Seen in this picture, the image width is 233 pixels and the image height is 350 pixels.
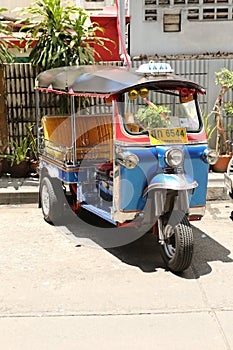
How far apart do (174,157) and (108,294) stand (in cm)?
157

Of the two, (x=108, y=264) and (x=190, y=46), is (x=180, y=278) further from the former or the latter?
(x=190, y=46)

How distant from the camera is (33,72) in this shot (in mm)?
9562

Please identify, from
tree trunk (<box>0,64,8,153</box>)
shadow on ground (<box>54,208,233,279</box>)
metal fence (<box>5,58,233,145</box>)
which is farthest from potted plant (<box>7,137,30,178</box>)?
shadow on ground (<box>54,208,233,279</box>)

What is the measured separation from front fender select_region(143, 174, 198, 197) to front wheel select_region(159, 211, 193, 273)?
0.32 metres

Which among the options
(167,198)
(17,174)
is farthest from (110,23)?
(167,198)

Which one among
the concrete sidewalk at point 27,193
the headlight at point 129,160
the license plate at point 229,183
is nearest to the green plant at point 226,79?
the concrete sidewalk at point 27,193

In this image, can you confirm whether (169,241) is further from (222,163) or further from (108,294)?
(222,163)

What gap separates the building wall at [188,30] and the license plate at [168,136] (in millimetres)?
4853

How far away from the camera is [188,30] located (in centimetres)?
984

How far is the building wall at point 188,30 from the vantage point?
386 inches

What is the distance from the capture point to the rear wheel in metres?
6.73

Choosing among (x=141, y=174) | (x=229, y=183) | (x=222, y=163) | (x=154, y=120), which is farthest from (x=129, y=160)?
(x=222, y=163)

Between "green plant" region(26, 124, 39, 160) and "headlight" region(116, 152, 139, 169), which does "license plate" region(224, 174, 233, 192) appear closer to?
"headlight" region(116, 152, 139, 169)

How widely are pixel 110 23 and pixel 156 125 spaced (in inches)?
246
